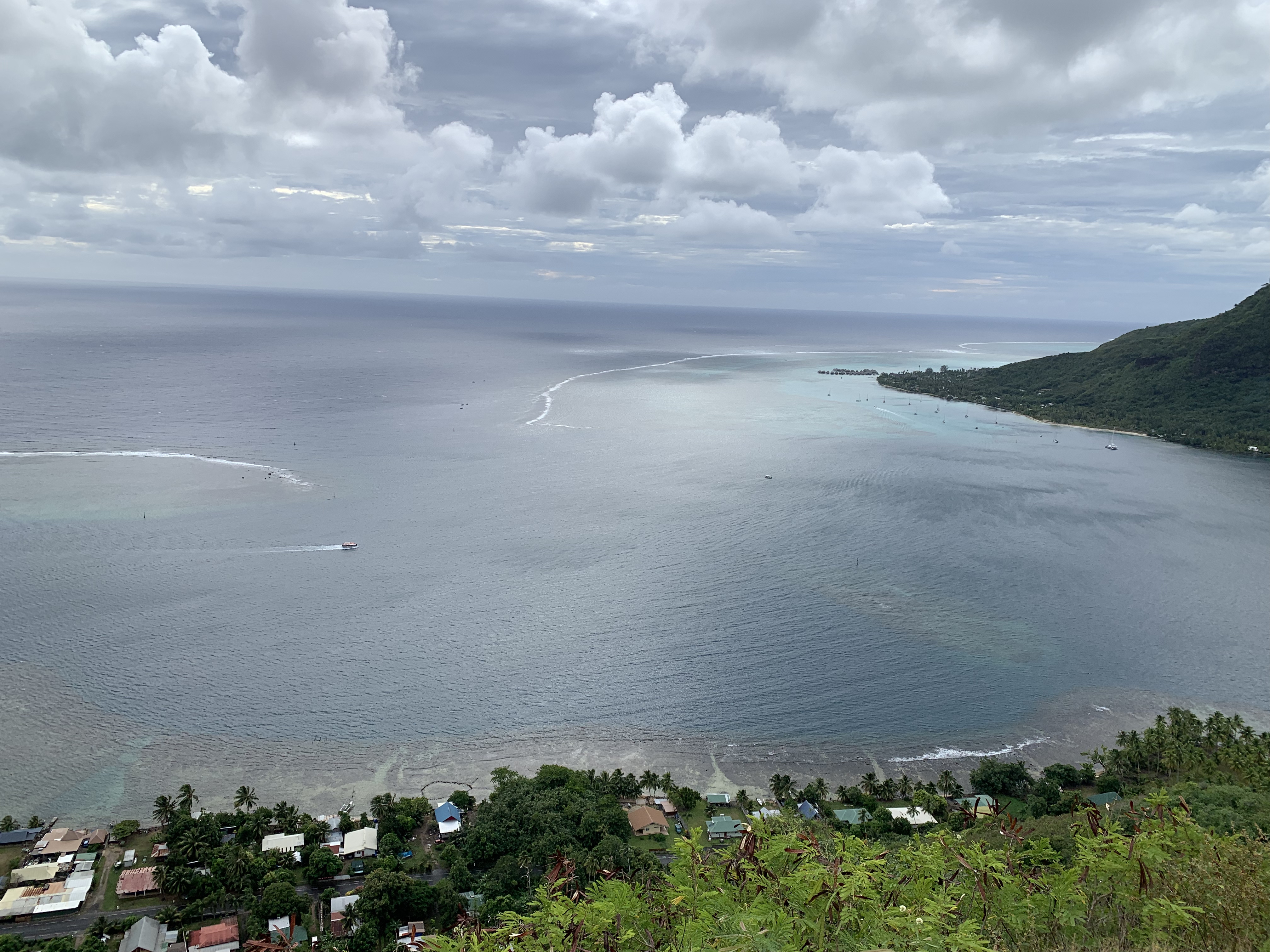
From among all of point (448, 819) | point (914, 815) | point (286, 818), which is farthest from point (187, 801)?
point (914, 815)

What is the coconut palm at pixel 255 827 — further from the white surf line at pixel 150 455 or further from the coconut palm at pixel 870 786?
the white surf line at pixel 150 455

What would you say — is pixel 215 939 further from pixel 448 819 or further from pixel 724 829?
pixel 724 829

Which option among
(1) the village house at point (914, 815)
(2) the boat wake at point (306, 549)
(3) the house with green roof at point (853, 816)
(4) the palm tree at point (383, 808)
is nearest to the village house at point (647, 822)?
(3) the house with green roof at point (853, 816)

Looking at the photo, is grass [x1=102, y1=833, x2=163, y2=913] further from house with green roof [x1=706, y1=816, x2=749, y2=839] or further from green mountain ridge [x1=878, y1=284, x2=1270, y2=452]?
green mountain ridge [x1=878, y1=284, x2=1270, y2=452]

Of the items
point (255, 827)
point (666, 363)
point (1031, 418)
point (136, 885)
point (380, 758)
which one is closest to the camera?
point (136, 885)

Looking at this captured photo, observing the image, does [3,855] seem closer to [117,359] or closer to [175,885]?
[175,885]

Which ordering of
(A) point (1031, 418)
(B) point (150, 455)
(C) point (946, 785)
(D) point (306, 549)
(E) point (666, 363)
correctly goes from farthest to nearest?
(E) point (666, 363) < (A) point (1031, 418) < (B) point (150, 455) < (D) point (306, 549) < (C) point (946, 785)
